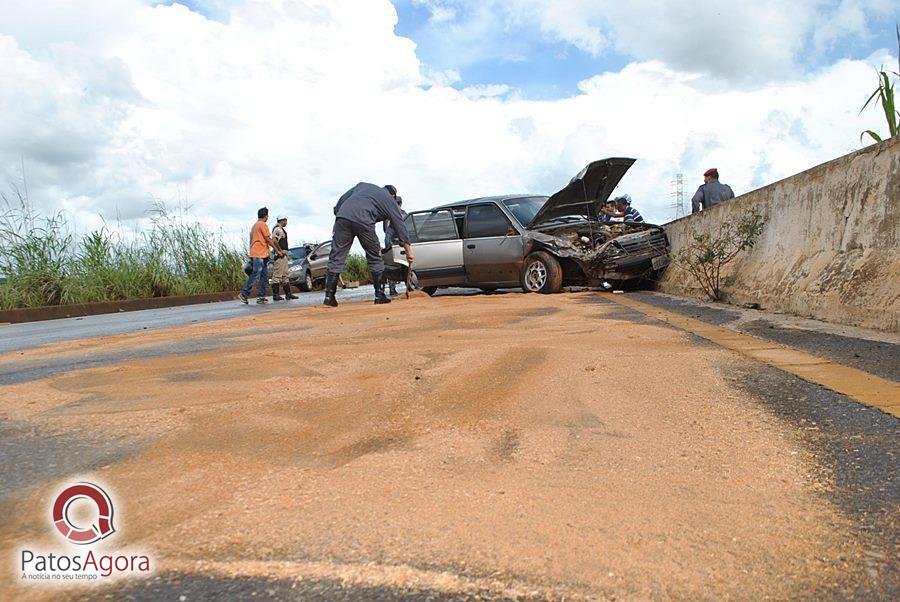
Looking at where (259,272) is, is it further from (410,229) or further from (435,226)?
(435,226)

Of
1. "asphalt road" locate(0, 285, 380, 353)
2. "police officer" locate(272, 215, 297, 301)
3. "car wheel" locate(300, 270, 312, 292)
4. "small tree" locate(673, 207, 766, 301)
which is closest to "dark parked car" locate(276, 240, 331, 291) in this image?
"car wheel" locate(300, 270, 312, 292)

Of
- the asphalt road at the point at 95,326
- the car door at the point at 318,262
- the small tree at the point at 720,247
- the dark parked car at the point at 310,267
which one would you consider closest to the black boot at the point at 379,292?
the asphalt road at the point at 95,326

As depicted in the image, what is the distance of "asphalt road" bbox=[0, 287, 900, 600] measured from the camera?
1.62 m

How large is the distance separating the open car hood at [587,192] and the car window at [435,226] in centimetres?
142

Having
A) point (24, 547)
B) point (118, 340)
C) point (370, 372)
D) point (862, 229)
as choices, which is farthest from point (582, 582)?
point (118, 340)

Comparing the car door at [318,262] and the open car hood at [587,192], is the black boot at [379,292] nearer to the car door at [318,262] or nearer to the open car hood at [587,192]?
the open car hood at [587,192]

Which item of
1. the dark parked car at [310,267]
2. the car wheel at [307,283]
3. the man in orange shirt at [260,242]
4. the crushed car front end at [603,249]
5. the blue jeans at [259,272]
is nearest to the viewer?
the crushed car front end at [603,249]

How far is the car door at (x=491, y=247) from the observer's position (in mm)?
11266

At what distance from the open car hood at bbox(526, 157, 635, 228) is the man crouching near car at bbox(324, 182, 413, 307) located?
2.20 m

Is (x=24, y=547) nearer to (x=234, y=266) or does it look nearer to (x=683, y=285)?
(x=683, y=285)

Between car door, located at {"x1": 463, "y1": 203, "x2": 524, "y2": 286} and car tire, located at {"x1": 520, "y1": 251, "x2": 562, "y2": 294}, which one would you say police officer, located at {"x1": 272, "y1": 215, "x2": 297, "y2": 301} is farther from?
car tire, located at {"x1": 520, "y1": 251, "x2": 562, "y2": 294}

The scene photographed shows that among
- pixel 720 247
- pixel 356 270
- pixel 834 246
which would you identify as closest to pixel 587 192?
pixel 720 247

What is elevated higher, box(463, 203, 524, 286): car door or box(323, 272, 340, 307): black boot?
box(463, 203, 524, 286): car door

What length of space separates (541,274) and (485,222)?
139cm
